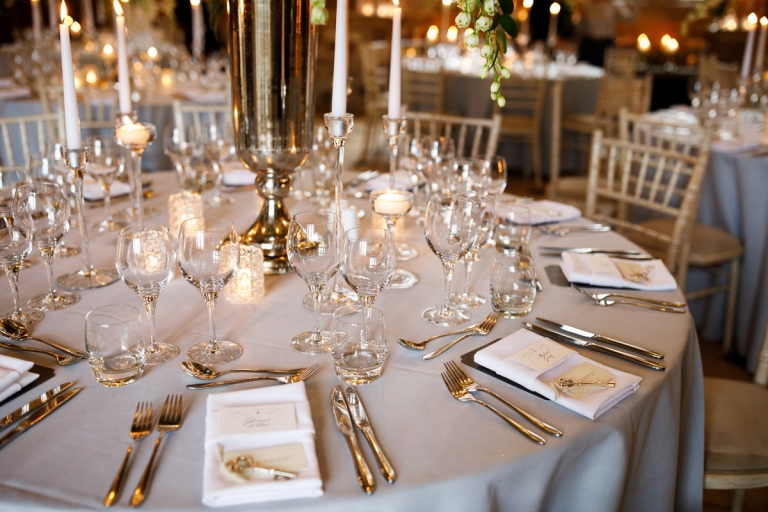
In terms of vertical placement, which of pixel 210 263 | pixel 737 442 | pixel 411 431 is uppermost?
pixel 210 263

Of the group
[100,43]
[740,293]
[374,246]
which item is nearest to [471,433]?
[374,246]

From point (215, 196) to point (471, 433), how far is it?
147 centimetres

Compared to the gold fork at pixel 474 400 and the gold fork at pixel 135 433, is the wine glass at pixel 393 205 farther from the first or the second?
the gold fork at pixel 135 433

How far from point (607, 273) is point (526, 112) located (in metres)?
5.08

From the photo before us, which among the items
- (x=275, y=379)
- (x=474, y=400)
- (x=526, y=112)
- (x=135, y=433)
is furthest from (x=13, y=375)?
(x=526, y=112)

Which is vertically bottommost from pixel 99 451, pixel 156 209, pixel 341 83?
pixel 99 451

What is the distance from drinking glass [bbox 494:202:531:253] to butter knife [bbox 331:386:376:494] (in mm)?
896

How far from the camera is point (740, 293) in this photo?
129 inches

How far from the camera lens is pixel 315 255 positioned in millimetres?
1287

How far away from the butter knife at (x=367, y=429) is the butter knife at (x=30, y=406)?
1.61 ft

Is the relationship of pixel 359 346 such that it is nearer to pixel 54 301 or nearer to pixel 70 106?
pixel 54 301

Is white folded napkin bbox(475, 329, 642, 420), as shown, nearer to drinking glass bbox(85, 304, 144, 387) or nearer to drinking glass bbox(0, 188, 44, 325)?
drinking glass bbox(85, 304, 144, 387)

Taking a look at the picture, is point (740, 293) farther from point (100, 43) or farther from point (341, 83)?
point (100, 43)

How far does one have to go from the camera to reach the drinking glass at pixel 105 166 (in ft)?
6.50
